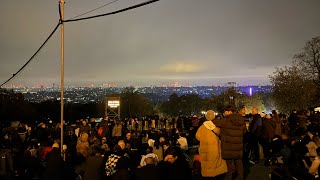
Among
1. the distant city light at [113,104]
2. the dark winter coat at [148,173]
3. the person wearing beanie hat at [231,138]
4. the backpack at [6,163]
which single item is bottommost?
the backpack at [6,163]

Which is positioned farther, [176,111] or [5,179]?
[176,111]

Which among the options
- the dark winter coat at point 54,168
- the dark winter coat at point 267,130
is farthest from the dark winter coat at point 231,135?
the dark winter coat at point 267,130

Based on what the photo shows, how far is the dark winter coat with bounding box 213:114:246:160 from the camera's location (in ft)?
24.0

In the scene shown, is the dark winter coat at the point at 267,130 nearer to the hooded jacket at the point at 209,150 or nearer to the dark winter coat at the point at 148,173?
the hooded jacket at the point at 209,150

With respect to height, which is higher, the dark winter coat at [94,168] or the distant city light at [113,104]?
the distant city light at [113,104]

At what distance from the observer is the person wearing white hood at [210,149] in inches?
284

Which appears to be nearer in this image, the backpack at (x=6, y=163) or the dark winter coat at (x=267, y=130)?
the backpack at (x=6, y=163)

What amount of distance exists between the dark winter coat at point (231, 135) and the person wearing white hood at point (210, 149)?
0.44 ft

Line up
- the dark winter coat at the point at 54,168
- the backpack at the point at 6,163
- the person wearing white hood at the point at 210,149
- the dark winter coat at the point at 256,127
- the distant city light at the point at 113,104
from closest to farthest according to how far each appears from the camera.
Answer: the person wearing white hood at the point at 210,149 < the dark winter coat at the point at 54,168 < the backpack at the point at 6,163 < the dark winter coat at the point at 256,127 < the distant city light at the point at 113,104

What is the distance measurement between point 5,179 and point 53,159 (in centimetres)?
233

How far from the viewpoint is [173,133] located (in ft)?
53.3

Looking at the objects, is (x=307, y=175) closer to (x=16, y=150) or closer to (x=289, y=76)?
(x=16, y=150)

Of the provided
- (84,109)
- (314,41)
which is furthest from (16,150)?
(84,109)

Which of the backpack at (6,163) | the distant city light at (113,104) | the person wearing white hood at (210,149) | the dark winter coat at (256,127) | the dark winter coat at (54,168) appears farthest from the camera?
the distant city light at (113,104)
